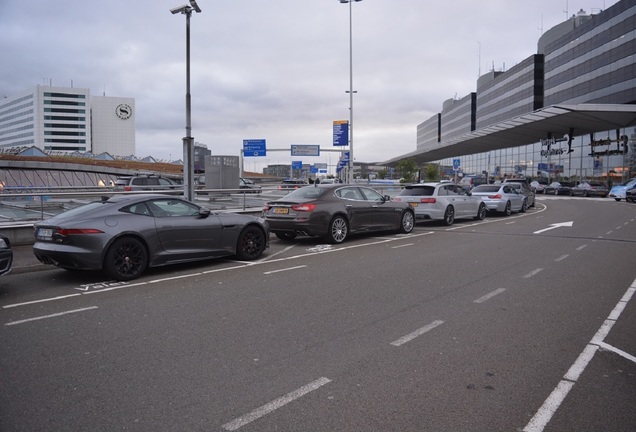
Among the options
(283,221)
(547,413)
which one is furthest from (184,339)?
(283,221)

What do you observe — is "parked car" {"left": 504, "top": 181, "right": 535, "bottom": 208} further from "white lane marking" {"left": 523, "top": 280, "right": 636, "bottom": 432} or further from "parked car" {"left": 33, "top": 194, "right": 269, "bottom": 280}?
"white lane marking" {"left": 523, "top": 280, "right": 636, "bottom": 432}

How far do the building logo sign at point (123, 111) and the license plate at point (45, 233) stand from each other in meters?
168

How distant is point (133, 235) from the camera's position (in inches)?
315

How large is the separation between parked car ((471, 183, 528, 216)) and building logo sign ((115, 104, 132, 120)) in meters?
160

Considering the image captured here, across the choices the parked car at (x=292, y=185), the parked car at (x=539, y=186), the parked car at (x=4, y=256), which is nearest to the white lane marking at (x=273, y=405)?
the parked car at (x=4, y=256)

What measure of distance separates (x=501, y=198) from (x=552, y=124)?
29578mm

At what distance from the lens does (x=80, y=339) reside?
4.98m

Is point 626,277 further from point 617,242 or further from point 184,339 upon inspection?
point 184,339

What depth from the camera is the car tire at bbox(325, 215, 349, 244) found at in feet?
40.3

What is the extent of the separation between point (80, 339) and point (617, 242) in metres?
12.8

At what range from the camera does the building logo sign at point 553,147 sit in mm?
56469

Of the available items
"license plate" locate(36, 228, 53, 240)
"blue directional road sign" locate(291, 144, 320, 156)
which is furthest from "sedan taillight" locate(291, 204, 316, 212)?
"blue directional road sign" locate(291, 144, 320, 156)

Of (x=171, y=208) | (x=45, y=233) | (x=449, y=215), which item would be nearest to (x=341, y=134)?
(x=449, y=215)

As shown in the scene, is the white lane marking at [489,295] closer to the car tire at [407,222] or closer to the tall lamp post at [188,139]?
the car tire at [407,222]
